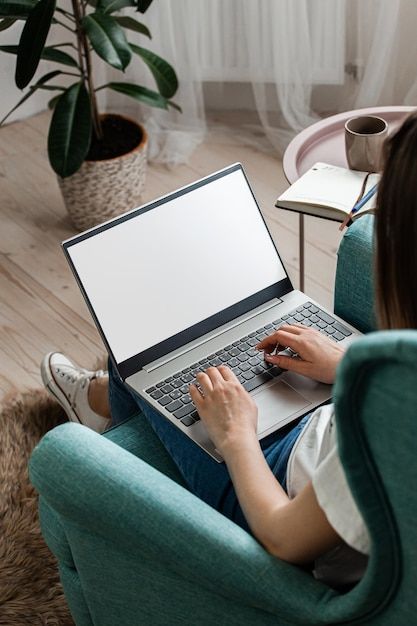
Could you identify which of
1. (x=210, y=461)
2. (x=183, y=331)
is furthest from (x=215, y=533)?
(x=183, y=331)

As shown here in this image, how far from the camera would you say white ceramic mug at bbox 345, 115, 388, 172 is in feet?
5.49

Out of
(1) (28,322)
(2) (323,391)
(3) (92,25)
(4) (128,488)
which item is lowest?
(1) (28,322)

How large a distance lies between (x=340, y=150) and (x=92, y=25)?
2.37 feet

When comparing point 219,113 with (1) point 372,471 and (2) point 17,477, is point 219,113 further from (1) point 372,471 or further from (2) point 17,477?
(1) point 372,471

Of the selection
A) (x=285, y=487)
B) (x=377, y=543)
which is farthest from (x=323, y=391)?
(x=377, y=543)

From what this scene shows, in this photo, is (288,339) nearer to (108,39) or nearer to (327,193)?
(327,193)

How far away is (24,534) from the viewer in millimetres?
1709

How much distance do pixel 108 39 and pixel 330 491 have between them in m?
1.54

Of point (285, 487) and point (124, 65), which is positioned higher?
point (124, 65)

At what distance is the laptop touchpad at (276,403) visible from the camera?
4.29 feet

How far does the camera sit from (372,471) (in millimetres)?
785

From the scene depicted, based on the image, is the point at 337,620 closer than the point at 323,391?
Yes

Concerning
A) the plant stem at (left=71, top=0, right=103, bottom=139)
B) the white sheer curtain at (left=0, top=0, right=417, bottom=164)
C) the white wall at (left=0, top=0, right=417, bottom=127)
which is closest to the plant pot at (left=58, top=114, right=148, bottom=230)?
the plant stem at (left=71, top=0, right=103, bottom=139)

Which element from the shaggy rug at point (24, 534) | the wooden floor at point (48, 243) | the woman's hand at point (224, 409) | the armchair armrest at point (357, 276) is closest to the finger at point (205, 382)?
the woman's hand at point (224, 409)
